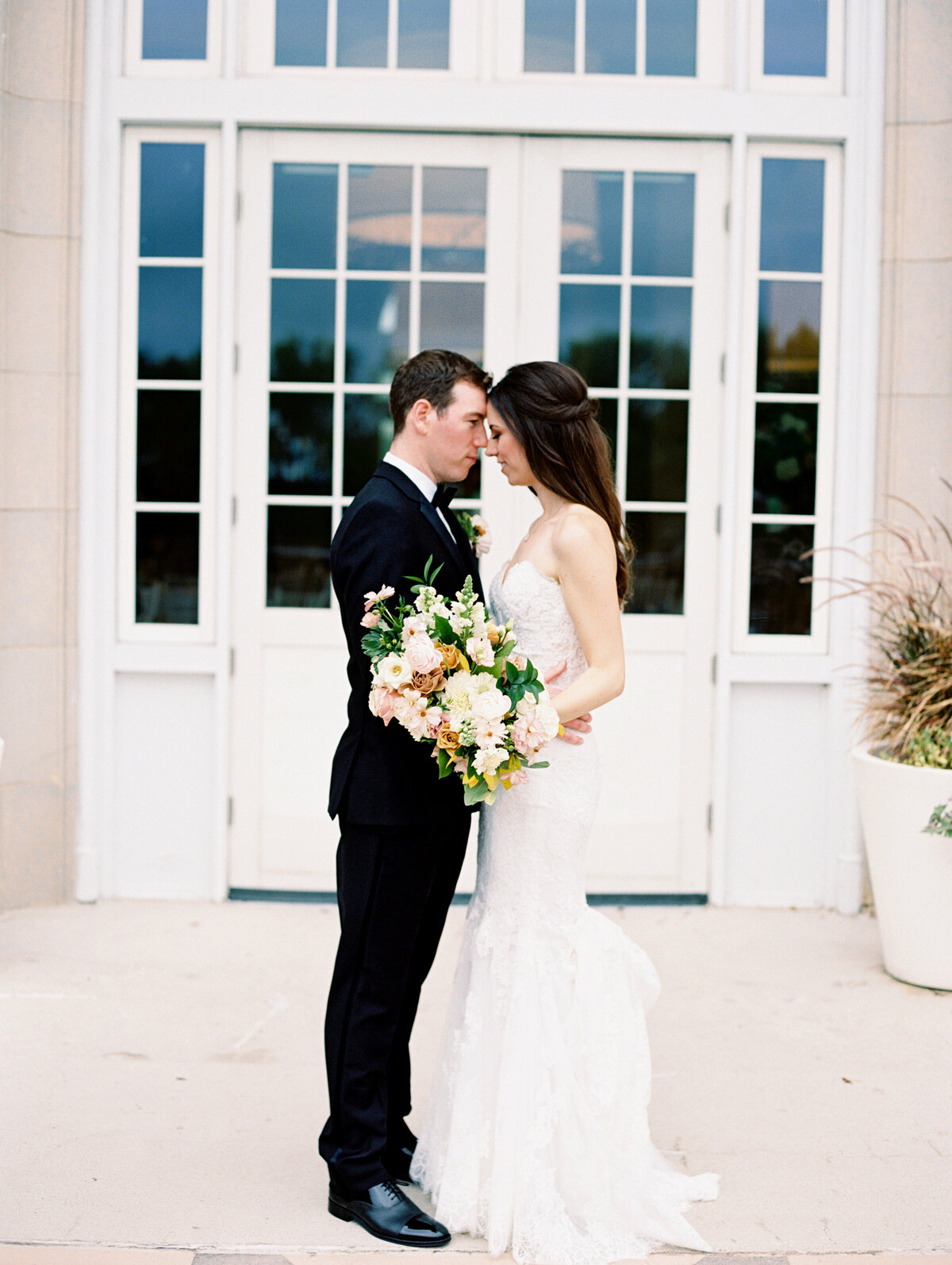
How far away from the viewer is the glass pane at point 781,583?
4.88m

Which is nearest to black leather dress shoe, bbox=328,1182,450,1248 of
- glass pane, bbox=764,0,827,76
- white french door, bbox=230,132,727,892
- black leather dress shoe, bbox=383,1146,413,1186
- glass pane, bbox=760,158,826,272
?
black leather dress shoe, bbox=383,1146,413,1186

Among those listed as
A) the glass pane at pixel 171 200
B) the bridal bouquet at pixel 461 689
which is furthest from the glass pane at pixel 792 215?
the bridal bouquet at pixel 461 689

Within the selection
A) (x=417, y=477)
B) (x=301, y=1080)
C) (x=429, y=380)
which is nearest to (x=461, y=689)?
(x=417, y=477)

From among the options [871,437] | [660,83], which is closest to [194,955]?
[871,437]

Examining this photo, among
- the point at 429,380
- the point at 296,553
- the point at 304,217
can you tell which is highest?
the point at 304,217

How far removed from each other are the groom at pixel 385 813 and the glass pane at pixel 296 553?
7.37 feet

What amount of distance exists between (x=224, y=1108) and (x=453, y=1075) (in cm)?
78

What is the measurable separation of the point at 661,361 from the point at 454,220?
940mm

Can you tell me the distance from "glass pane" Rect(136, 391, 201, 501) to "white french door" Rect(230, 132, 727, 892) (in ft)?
0.60

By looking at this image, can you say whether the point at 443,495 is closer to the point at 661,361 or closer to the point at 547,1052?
the point at 547,1052

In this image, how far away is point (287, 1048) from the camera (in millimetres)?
3516

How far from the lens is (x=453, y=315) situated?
4840 mm

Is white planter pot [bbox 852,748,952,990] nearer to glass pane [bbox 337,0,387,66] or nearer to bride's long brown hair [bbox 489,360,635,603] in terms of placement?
bride's long brown hair [bbox 489,360,635,603]

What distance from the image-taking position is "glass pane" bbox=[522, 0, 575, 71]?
15.4 ft
